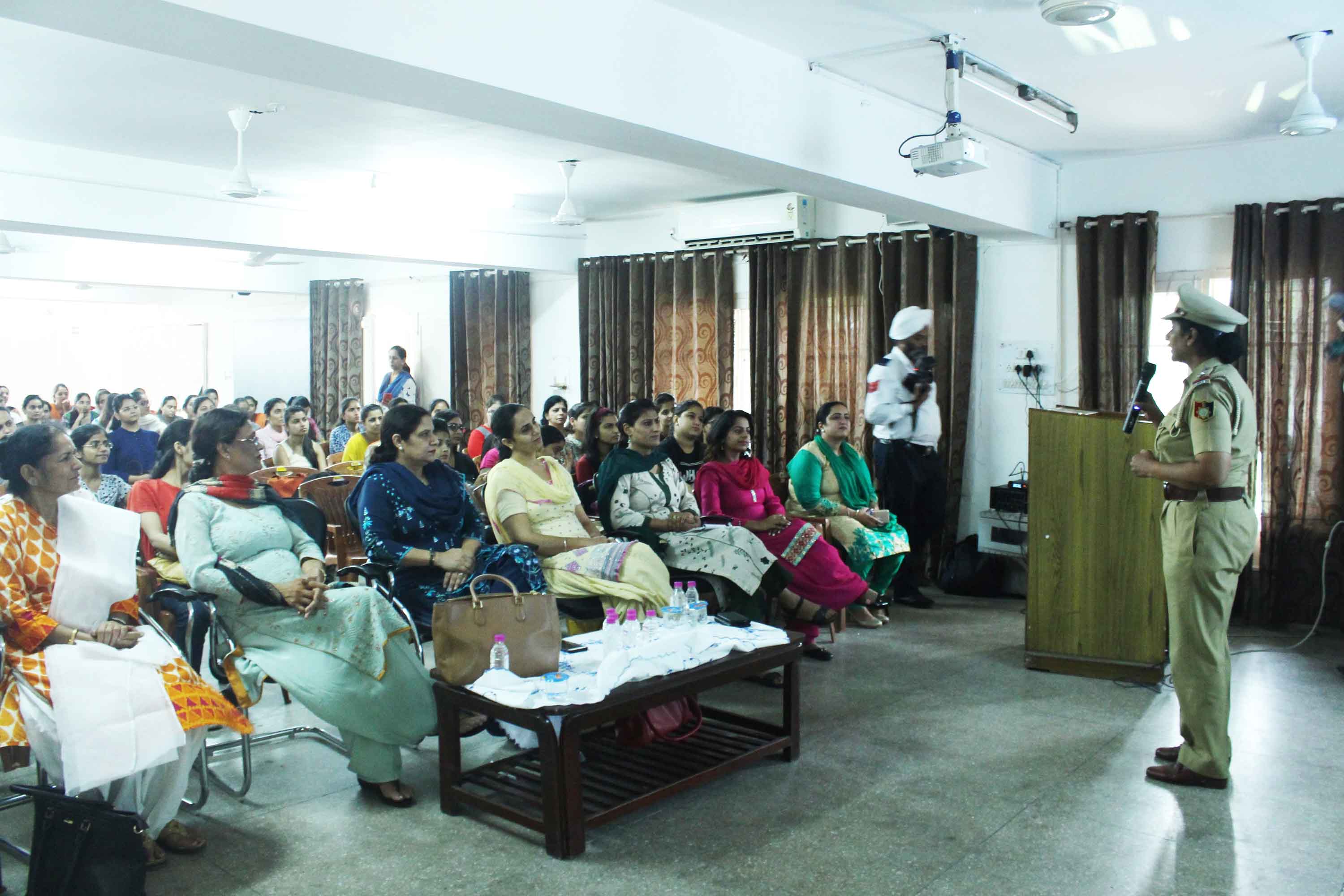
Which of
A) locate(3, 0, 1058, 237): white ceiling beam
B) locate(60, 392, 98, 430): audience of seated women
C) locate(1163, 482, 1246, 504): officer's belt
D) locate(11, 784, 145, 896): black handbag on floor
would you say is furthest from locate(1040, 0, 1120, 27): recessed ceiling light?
locate(60, 392, 98, 430): audience of seated women

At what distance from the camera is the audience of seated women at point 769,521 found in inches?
201

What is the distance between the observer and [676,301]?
852 centimetres

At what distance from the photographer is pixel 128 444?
7070mm

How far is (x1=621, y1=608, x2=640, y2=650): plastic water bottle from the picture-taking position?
11.3ft

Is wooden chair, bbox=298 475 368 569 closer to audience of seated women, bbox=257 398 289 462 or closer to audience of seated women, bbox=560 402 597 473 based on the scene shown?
audience of seated women, bbox=560 402 597 473

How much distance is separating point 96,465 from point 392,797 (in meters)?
2.29

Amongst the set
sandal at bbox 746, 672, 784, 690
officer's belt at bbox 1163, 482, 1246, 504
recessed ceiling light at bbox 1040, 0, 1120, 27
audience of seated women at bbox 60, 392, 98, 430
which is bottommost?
sandal at bbox 746, 672, 784, 690

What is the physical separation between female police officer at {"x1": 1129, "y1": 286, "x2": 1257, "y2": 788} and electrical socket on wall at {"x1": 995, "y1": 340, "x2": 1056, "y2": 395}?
3.35m

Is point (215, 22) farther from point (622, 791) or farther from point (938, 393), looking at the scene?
point (938, 393)

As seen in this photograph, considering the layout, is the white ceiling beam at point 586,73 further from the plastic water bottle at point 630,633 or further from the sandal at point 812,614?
the sandal at point 812,614

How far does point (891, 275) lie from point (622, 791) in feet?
15.6

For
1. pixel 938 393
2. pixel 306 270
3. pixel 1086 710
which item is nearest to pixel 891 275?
pixel 938 393

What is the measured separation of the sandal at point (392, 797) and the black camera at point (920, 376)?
12.6ft

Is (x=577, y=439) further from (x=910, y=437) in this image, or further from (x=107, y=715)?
(x=107, y=715)
